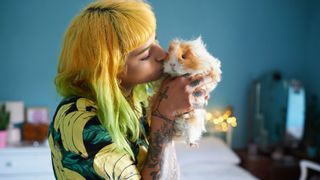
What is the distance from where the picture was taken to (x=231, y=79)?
9.95 ft

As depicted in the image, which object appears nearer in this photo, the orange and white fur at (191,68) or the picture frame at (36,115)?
the orange and white fur at (191,68)

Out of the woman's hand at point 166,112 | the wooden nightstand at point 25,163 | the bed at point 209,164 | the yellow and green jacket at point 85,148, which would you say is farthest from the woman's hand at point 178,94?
the wooden nightstand at point 25,163

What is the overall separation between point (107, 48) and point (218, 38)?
7.71ft

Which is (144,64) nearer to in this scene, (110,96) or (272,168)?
(110,96)

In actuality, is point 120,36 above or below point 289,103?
above

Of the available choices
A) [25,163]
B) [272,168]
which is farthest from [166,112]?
[272,168]

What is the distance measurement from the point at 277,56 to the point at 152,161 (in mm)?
2546

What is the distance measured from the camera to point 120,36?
0.73 metres

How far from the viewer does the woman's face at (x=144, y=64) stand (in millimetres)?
773

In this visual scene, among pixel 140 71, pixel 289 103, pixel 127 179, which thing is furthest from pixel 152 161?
pixel 289 103

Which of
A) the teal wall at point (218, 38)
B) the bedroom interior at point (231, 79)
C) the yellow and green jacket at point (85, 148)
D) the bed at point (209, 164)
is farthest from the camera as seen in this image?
the teal wall at point (218, 38)

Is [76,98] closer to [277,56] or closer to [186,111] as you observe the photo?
[186,111]

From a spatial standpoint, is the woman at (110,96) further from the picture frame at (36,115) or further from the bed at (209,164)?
the picture frame at (36,115)

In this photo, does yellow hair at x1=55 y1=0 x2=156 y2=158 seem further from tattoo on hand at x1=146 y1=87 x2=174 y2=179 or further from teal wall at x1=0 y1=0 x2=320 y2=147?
teal wall at x1=0 y1=0 x2=320 y2=147
